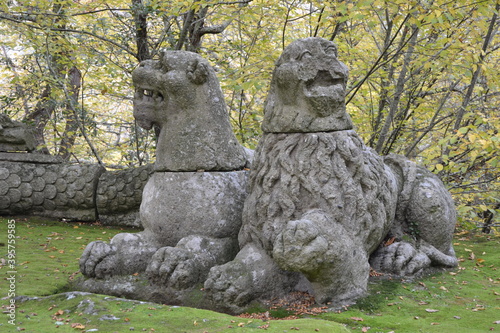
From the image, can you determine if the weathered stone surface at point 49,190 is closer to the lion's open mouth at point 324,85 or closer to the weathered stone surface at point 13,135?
the weathered stone surface at point 13,135

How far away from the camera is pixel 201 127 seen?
154 inches

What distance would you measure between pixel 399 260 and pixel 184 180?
2.00 meters

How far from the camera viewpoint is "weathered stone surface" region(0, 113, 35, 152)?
6.66m

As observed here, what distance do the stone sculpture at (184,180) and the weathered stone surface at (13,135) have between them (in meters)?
3.60

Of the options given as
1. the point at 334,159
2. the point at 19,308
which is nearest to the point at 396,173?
the point at 334,159

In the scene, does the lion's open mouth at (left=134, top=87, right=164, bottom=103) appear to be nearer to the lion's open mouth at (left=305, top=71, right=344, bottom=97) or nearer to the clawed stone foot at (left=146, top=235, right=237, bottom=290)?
the clawed stone foot at (left=146, top=235, right=237, bottom=290)

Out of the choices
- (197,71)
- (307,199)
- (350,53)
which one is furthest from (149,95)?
(350,53)

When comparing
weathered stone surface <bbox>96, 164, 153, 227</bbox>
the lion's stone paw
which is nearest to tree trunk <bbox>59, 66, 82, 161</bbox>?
weathered stone surface <bbox>96, 164, 153, 227</bbox>

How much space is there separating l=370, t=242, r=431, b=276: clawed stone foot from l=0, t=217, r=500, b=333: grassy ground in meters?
0.14

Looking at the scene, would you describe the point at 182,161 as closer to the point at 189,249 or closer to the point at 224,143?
the point at 224,143

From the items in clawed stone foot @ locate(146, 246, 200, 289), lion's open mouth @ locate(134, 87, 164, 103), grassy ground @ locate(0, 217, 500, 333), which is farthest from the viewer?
lion's open mouth @ locate(134, 87, 164, 103)

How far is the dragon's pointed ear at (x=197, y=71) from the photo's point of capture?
3.82 metres

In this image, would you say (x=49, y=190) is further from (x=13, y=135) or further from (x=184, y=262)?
(x=184, y=262)

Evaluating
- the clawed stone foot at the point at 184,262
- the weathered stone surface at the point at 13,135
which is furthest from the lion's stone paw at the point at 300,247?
the weathered stone surface at the point at 13,135
